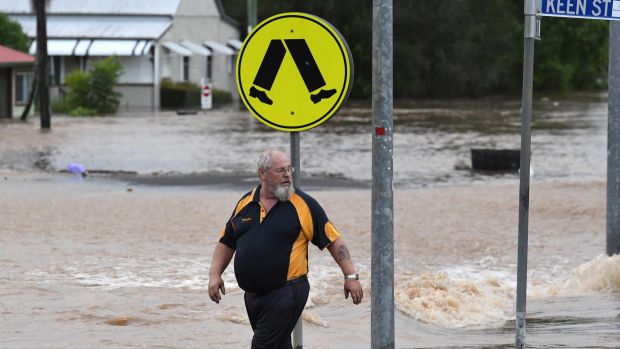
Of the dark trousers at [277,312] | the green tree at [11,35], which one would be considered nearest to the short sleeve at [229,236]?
the dark trousers at [277,312]

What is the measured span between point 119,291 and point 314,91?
215 inches

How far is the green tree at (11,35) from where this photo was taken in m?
52.8

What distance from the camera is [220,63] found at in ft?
222

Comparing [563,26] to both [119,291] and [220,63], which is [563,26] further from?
[119,291]

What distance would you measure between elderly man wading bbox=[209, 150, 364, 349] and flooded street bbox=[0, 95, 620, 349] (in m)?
2.40

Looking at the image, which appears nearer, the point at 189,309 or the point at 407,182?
the point at 189,309

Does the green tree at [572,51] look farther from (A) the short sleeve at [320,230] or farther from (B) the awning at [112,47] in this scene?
(A) the short sleeve at [320,230]

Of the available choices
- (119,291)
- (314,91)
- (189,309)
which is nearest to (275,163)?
(314,91)

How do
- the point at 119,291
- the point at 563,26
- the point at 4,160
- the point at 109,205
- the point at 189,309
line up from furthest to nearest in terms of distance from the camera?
the point at 563,26 → the point at 4,160 → the point at 109,205 → the point at 119,291 → the point at 189,309

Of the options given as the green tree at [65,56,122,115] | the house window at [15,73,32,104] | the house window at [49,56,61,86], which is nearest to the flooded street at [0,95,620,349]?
the house window at [15,73,32,104]

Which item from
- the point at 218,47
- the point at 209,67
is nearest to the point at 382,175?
the point at 218,47

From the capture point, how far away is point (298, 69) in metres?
6.73

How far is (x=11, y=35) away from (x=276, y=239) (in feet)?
159

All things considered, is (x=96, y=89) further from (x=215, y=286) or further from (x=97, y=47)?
(x=215, y=286)
